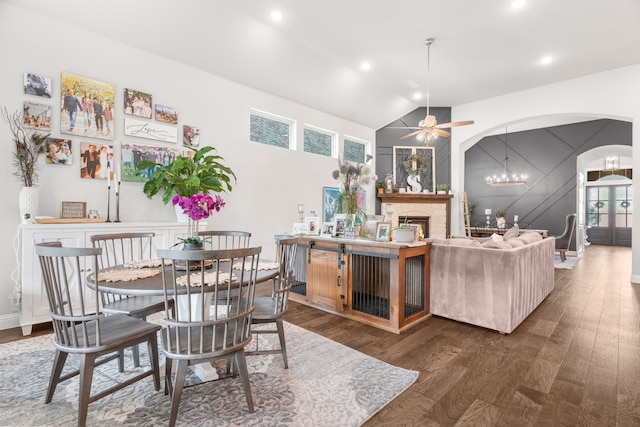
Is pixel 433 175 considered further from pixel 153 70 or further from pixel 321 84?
pixel 153 70

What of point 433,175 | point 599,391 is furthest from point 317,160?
point 599,391

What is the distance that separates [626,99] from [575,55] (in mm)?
1332

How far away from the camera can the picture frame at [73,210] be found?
11.2 feet

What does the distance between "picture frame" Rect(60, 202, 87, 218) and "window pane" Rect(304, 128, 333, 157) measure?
3781 mm

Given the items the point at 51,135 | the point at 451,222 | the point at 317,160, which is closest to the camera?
the point at 51,135

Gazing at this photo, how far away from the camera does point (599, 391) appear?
210 centimetres

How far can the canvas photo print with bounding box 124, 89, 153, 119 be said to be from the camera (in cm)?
392

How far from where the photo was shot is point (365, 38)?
4660 mm

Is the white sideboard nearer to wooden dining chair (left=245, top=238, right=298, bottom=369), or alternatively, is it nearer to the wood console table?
wooden dining chair (left=245, top=238, right=298, bottom=369)

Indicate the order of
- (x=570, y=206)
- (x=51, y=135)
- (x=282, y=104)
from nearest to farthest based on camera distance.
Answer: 1. (x=51, y=135)
2. (x=282, y=104)
3. (x=570, y=206)

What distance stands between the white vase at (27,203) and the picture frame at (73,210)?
12.5 inches

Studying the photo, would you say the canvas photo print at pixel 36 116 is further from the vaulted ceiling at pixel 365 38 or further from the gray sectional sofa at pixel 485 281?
the gray sectional sofa at pixel 485 281

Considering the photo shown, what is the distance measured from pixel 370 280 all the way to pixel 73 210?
11.2ft

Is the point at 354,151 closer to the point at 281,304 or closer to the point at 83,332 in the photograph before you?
the point at 281,304
